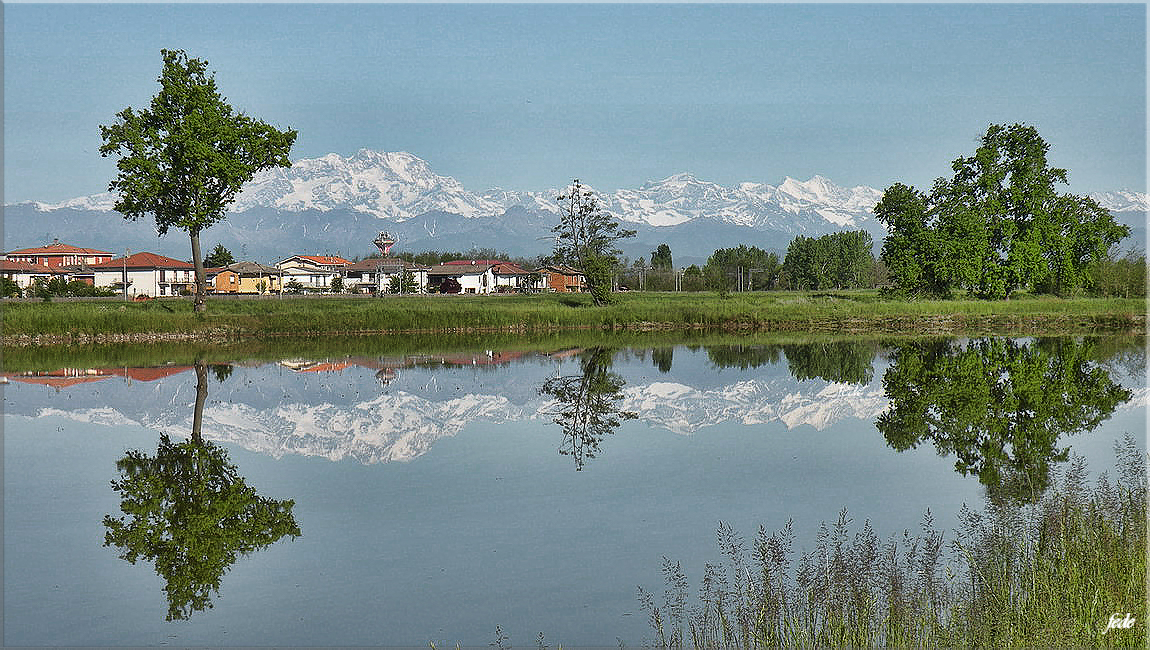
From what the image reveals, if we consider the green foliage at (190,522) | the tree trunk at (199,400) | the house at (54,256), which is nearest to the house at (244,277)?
the house at (54,256)

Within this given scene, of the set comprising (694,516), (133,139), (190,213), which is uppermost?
(133,139)

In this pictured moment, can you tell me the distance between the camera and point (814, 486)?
12.2 meters

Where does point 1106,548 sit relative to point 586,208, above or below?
below

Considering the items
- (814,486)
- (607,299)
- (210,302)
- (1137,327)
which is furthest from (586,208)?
(814,486)

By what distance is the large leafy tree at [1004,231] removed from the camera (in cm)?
5338

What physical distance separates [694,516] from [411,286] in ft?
267

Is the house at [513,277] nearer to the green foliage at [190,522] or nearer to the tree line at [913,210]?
the tree line at [913,210]

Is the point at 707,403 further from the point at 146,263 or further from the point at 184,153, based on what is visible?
the point at 146,263

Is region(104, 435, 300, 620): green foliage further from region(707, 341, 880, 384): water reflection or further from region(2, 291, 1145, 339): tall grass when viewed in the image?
region(2, 291, 1145, 339): tall grass

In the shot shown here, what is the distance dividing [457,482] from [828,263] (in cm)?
10925

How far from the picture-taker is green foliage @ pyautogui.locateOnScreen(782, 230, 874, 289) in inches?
4437

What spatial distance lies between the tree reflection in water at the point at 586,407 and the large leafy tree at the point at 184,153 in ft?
71.0

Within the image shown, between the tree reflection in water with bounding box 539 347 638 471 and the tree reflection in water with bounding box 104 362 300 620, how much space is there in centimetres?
445

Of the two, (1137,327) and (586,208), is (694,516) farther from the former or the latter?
(586,208)
